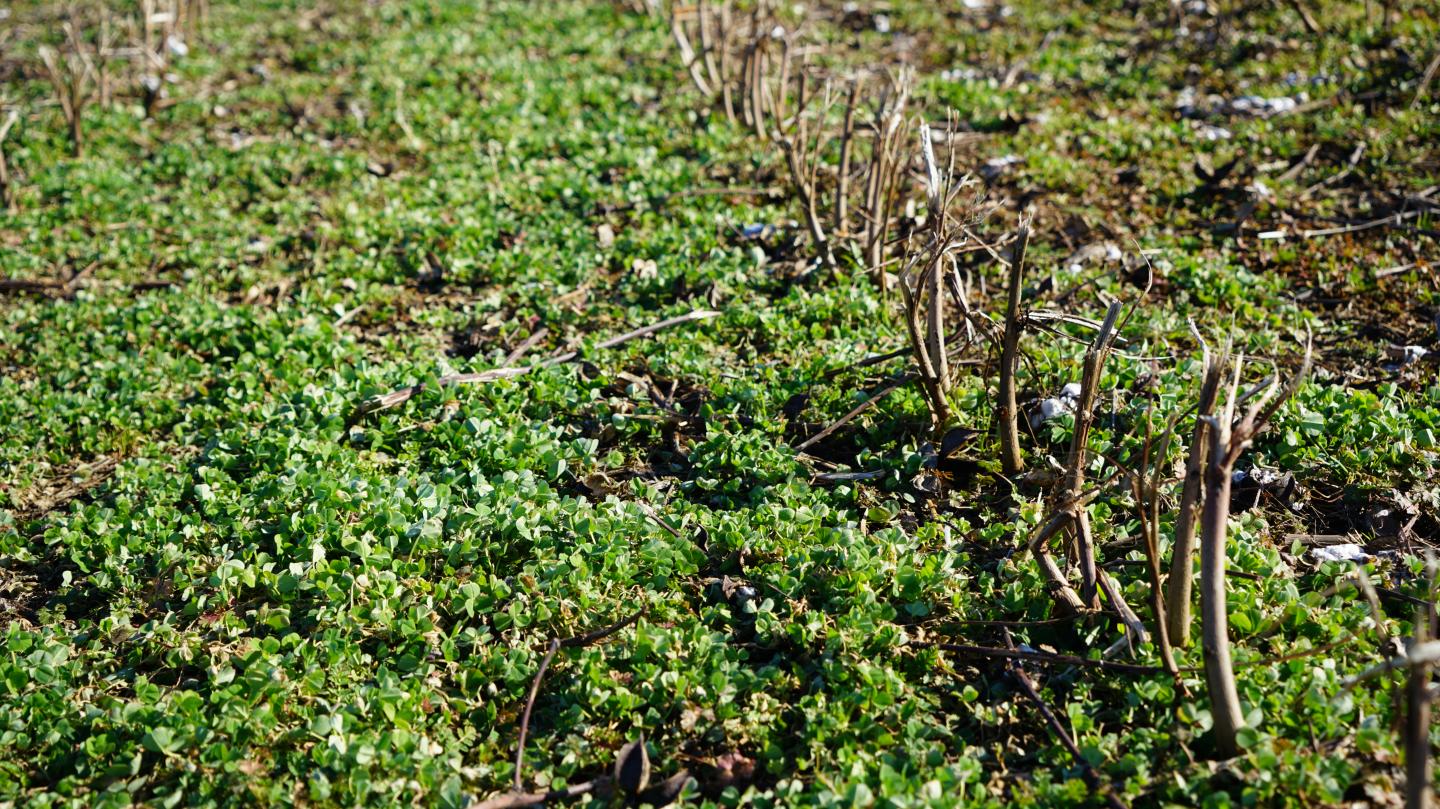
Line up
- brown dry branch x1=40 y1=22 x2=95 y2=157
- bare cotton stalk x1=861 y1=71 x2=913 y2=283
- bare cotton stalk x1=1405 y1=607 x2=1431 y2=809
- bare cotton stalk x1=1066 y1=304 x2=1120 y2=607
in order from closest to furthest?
bare cotton stalk x1=1405 y1=607 x2=1431 y2=809 → bare cotton stalk x1=1066 y1=304 x2=1120 y2=607 → bare cotton stalk x1=861 y1=71 x2=913 y2=283 → brown dry branch x1=40 y1=22 x2=95 y2=157

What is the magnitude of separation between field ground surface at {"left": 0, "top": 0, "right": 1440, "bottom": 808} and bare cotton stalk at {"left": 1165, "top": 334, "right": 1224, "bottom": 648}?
8cm

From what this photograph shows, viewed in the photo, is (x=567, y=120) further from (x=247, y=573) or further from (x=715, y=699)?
(x=715, y=699)

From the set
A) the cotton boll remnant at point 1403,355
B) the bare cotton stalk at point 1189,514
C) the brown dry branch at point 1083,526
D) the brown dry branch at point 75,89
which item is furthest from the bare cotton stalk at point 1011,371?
the brown dry branch at point 75,89

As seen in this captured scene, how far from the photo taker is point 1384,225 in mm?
4875

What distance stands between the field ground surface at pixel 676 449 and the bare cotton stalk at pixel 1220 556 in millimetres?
94

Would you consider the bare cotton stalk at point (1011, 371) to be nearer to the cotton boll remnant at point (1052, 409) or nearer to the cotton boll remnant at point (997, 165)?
the cotton boll remnant at point (1052, 409)

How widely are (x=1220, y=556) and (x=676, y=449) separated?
1.88m

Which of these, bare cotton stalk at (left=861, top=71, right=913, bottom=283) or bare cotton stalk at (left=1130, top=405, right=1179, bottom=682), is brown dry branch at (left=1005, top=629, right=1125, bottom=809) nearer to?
bare cotton stalk at (left=1130, top=405, right=1179, bottom=682)

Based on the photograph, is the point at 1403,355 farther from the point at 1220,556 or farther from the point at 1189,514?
the point at 1220,556

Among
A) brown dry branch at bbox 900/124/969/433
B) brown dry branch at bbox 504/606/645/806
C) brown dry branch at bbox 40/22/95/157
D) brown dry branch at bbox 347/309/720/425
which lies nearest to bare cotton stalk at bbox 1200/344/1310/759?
brown dry branch at bbox 900/124/969/433

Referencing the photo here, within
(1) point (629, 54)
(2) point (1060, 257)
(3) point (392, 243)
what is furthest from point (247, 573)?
(1) point (629, 54)

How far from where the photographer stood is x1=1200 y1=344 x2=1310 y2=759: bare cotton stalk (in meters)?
2.16

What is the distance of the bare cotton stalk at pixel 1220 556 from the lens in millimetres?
2162

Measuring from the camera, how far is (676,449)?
3.74 m
